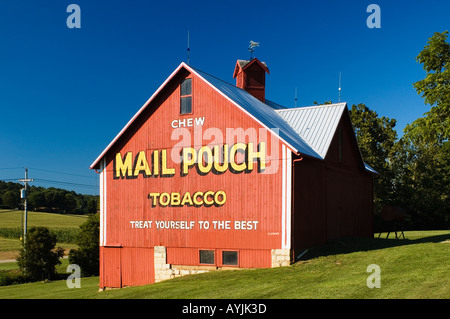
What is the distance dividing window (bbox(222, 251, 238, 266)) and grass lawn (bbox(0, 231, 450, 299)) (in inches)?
35.7

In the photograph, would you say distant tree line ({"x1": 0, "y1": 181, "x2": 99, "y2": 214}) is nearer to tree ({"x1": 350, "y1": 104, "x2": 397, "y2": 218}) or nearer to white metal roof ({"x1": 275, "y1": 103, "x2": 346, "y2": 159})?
tree ({"x1": 350, "y1": 104, "x2": 397, "y2": 218})

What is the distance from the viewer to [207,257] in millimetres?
23438

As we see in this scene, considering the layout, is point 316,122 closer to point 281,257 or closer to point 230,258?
point 281,257

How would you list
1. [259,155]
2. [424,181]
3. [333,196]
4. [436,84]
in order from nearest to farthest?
[259,155] < [333,196] < [436,84] < [424,181]

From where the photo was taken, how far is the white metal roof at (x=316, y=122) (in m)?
25.4

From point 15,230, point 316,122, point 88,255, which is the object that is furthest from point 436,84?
point 15,230

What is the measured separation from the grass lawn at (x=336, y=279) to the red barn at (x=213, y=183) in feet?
4.65

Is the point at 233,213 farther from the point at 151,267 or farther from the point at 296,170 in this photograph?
the point at 151,267

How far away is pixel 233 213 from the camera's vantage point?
23.0 m

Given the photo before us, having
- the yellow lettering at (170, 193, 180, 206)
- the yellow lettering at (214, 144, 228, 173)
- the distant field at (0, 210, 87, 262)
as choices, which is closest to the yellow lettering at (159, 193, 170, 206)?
the yellow lettering at (170, 193, 180, 206)

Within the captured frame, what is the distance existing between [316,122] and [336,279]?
11750 millimetres

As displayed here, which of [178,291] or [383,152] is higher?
[383,152]
